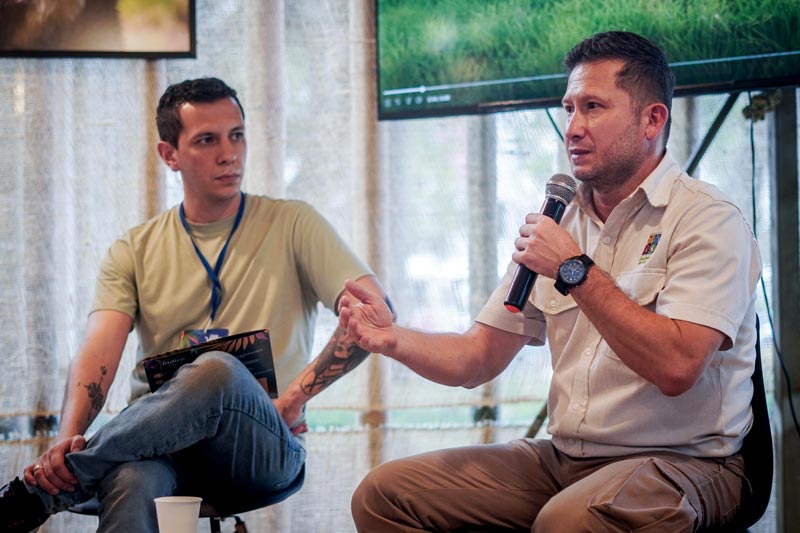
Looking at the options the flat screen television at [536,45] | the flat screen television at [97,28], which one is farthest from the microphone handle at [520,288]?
the flat screen television at [97,28]

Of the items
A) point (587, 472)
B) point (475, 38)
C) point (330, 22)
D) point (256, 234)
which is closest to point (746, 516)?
point (587, 472)

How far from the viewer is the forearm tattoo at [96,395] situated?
2.37 metres

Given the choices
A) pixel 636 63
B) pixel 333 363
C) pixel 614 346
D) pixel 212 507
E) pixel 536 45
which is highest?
pixel 536 45

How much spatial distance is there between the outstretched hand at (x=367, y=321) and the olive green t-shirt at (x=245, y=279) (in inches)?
18.2

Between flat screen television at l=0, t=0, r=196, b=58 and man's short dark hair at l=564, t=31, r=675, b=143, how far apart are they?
1.66 meters

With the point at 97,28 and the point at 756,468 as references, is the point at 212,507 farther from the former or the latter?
the point at 97,28

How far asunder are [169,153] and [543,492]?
1535mm

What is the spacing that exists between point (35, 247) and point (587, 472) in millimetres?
2176

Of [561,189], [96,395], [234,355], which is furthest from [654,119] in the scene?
[96,395]

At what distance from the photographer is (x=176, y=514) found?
183 cm

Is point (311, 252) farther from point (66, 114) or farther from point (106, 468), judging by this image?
point (66, 114)

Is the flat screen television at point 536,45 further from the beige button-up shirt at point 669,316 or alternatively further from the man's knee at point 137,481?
the man's knee at point 137,481

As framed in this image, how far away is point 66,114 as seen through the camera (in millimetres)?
3156

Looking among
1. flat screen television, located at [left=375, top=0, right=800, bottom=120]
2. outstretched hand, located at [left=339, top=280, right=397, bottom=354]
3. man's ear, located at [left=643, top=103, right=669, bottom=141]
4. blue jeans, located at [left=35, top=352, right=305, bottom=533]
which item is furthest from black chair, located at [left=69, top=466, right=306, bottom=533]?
flat screen television, located at [left=375, top=0, right=800, bottom=120]
